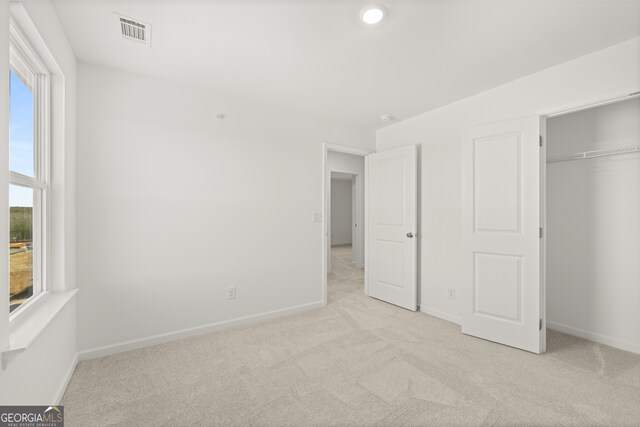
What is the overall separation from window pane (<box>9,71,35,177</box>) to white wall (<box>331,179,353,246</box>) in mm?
8931

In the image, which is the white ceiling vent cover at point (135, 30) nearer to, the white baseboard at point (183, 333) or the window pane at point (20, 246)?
the window pane at point (20, 246)

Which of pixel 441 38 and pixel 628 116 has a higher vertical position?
pixel 441 38

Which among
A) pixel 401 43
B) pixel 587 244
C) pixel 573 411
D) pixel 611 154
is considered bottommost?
pixel 573 411

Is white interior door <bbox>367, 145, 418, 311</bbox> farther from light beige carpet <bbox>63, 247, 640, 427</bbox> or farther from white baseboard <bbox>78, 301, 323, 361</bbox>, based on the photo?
white baseboard <bbox>78, 301, 323, 361</bbox>

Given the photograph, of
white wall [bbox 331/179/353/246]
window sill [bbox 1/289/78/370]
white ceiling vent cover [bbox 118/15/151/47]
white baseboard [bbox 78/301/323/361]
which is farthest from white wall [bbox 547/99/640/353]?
white wall [bbox 331/179/353/246]

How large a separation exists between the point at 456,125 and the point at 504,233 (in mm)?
1313

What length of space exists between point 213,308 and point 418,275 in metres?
2.49

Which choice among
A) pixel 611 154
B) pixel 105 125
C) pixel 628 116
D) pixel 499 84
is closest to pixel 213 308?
pixel 105 125

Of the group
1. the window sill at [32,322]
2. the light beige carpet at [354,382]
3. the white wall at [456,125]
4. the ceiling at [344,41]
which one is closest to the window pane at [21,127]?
the ceiling at [344,41]

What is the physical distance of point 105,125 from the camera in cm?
244

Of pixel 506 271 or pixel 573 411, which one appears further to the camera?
pixel 506 271

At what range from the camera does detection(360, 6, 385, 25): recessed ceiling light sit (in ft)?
5.61

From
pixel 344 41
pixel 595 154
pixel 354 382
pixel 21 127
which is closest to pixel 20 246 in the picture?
pixel 21 127

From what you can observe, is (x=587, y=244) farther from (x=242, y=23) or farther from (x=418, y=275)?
(x=242, y=23)
